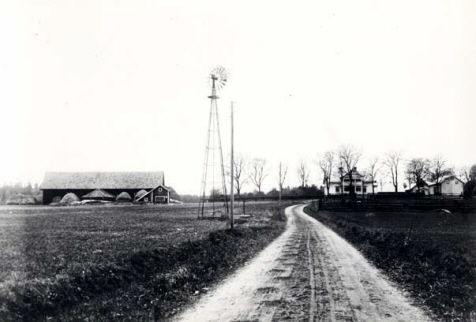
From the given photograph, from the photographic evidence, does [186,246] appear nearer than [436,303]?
No

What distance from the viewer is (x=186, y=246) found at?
604 inches

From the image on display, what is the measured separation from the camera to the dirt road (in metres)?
7.82

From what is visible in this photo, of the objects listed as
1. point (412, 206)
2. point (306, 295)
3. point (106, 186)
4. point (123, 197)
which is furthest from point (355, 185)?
point (306, 295)

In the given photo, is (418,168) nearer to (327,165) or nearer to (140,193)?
(327,165)

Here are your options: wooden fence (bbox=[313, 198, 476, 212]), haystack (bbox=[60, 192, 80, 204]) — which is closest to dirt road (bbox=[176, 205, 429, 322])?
wooden fence (bbox=[313, 198, 476, 212])

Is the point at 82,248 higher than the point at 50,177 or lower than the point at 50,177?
lower

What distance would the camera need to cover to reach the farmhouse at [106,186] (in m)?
86.3

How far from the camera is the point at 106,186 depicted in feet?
292

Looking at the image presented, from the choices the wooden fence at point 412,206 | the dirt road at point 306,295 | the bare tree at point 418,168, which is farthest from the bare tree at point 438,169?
the dirt road at point 306,295

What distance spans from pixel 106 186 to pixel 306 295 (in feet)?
283

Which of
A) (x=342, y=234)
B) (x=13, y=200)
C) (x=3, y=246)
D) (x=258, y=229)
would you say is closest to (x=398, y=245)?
(x=342, y=234)

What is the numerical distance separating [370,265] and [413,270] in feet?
5.23

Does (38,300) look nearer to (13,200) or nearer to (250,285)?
(250,285)

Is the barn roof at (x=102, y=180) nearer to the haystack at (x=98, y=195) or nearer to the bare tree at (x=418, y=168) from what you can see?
the haystack at (x=98, y=195)
